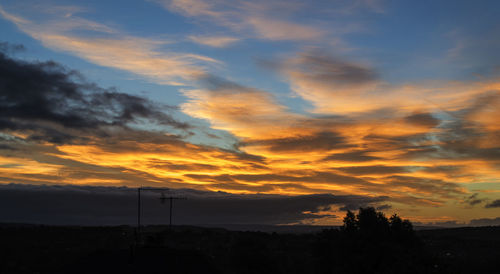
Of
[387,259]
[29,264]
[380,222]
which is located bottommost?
[29,264]

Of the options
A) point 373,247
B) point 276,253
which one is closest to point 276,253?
point 276,253

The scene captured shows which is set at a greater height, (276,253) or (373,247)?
(373,247)

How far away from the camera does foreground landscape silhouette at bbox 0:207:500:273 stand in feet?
111

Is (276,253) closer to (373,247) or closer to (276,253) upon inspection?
(276,253)

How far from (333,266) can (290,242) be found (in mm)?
56425

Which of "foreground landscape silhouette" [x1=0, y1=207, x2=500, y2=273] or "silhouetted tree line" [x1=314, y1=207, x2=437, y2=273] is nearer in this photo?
"silhouetted tree line" [x1=314, y1=207, x2=437, y2=273]

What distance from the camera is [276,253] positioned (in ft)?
252

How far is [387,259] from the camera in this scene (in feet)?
108

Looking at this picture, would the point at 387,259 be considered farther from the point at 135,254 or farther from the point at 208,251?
the point at 208,251

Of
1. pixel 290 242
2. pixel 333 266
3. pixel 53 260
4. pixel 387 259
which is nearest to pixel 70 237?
pixel 53 260

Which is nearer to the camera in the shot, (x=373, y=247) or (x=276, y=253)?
(x=373, y=247)

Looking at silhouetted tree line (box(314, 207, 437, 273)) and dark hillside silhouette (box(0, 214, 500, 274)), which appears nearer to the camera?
silhouetted tree line (box(314, 207, 437, 273))

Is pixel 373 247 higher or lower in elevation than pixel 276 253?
higher

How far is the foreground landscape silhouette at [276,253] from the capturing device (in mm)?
33906
